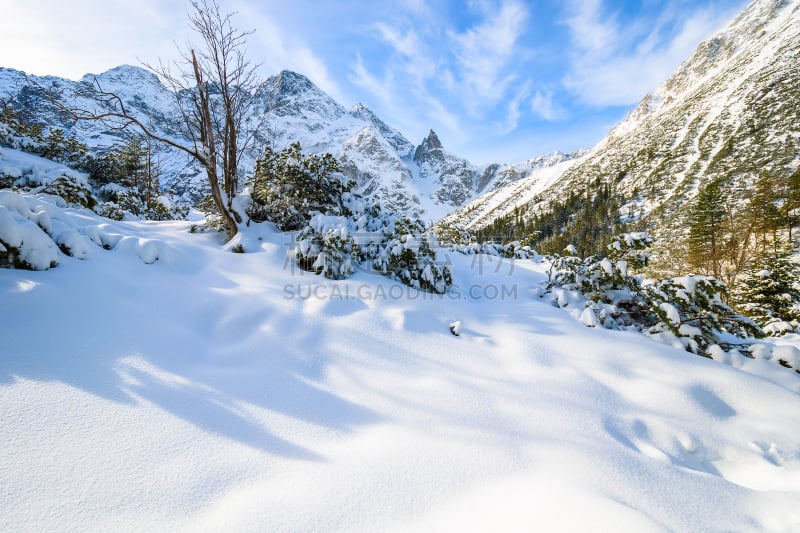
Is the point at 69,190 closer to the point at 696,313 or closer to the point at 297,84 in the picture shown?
the point at 696,313

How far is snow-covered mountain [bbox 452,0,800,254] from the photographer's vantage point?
5059 centimetres

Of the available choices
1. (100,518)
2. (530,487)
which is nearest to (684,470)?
(530,487)

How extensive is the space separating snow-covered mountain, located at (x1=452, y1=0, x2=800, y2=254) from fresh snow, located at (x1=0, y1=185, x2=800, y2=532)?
43.2 m

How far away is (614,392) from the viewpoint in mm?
2465

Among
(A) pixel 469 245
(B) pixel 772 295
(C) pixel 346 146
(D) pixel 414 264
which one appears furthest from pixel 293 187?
(C) pixel 346 146

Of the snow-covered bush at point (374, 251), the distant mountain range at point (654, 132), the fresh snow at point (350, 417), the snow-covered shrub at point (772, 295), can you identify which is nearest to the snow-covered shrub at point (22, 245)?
the fresh snow at point (350, 417)

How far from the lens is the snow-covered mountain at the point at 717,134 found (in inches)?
1992

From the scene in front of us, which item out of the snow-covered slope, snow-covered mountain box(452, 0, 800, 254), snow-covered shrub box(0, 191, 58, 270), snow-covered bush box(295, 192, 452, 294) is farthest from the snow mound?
the snow-covered slope

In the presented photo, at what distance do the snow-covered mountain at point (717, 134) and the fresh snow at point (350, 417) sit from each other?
43.2 meters

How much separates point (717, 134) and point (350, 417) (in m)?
97.5

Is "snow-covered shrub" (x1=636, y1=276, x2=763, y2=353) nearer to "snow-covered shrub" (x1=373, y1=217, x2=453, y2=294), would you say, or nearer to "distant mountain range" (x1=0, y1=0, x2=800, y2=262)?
"snow-covered shrub" (x1=373, y1=217, x2=453, y2=294)

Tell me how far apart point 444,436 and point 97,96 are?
23.0 ft

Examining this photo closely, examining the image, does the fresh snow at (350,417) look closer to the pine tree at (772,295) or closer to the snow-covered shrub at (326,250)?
the snow-covered shrub at (326,250)

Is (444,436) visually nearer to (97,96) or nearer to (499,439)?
(499,439)
